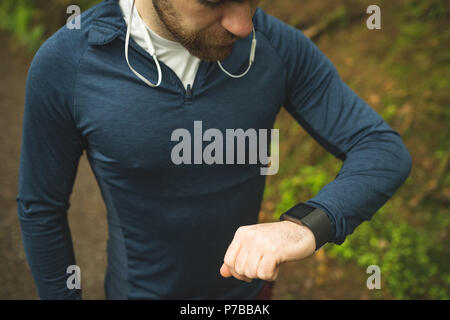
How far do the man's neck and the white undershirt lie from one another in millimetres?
13

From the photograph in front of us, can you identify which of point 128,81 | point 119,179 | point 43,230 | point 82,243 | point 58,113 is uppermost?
point 128,81

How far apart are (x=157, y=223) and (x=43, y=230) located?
0.51m

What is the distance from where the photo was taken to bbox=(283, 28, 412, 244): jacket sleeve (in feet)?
5.21

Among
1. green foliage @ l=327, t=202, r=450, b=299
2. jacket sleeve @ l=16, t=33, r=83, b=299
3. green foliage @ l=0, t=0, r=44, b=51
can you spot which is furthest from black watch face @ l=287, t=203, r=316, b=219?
green foliage @ l=0, t=0, r=44, b=51

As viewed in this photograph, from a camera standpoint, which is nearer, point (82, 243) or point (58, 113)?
point (58, 113)

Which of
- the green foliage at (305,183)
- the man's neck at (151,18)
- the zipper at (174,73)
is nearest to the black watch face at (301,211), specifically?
the zipper at (174,73)

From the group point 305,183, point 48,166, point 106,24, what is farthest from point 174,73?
point 305,183

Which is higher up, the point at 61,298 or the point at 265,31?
the point at 265,31

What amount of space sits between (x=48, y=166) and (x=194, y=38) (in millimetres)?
809

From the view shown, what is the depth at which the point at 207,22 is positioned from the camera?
4.92 ft

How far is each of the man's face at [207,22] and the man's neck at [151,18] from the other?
48 millimetres

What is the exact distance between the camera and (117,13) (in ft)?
5.44
